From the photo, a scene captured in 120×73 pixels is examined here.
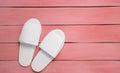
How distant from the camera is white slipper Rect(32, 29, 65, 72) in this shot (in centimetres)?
96

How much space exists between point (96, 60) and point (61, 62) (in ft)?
0.55

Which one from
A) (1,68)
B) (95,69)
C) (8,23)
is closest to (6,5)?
(8,23)

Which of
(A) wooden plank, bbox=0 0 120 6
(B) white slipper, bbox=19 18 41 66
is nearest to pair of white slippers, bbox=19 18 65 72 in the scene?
(B) white slipper, bbox=19 18 41 66

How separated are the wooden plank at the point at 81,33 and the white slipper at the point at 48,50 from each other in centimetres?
4

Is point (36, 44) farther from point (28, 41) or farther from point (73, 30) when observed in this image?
point (73, 30)

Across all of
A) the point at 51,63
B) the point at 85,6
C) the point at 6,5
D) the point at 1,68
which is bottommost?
the point at 1,68

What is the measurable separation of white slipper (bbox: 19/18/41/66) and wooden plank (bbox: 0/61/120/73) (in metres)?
0.04

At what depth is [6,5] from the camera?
1031 mm

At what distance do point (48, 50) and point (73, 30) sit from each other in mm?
158

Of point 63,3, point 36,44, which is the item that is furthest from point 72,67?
point 63,3

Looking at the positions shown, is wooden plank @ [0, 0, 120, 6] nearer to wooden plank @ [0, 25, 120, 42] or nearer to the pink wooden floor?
the pink wooden floor

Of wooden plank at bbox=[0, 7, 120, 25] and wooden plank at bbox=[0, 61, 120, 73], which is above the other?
wooden plank at bbox=[0, 7, 120, 25]

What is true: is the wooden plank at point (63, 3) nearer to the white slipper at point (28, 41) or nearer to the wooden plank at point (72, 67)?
the white slipper at point (28, 41)

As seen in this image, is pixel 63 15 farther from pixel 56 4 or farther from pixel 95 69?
pixel 95 69
